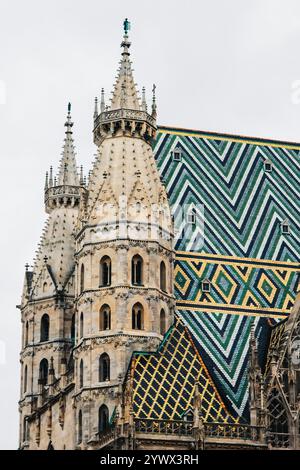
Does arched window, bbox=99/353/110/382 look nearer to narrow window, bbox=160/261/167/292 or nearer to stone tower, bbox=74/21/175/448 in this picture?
stone tower, bbox=74/21/175/448

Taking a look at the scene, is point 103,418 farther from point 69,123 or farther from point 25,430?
point 69,123

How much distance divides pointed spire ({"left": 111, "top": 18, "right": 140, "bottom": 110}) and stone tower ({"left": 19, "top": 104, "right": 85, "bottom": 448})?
709cm

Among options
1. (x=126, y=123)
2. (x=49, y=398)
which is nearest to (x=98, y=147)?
(x=126, y=123)

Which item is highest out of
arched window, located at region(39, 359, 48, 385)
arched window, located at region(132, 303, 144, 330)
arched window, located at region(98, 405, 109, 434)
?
arched window, located at region(39, 359, 48, 385)

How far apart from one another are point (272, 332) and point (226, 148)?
1032 centimetres

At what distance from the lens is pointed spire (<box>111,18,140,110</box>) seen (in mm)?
55156

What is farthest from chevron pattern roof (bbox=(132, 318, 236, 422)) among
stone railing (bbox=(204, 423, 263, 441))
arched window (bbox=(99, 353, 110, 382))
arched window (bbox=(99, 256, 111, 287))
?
arched window (bbox=(99, 256, 111, 287))

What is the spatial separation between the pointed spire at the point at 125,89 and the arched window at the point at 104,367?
10342 mm

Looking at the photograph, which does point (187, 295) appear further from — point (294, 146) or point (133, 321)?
point (294, 146)

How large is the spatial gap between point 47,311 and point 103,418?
1222cm

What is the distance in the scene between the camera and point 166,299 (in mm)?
52688

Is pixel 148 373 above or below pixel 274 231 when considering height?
below

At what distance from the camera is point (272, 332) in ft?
178

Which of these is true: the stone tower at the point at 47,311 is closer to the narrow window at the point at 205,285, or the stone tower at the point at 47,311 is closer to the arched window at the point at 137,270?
the narrow window at the point at 205,285
